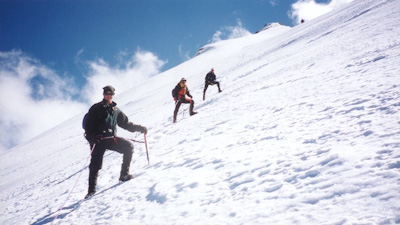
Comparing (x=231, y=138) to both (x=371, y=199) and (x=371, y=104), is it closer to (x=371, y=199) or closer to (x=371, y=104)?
(x=371, y=104)

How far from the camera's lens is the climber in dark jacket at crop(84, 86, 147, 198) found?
15.4 ft

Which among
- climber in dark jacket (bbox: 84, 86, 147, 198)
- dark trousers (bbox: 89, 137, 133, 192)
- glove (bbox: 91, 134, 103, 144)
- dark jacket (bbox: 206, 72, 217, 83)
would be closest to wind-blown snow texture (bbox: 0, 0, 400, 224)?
dark trousers (bbox: 89, 137, 133, 192)

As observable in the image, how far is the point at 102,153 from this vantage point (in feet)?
15.9

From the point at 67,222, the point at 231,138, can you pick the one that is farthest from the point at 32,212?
the point at 231,138

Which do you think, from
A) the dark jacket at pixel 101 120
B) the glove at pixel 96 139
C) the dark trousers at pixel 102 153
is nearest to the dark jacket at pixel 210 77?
the dark jacket at pixel 101 120

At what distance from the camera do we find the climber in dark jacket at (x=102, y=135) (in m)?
4.68

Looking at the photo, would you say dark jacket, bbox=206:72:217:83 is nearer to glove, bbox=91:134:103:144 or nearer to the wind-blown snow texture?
the wind-blown snow texture

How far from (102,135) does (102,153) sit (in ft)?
1.23

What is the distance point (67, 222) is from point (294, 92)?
20.8ft

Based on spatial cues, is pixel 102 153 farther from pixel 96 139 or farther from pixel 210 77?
pixel 210 77

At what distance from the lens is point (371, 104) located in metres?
4.42

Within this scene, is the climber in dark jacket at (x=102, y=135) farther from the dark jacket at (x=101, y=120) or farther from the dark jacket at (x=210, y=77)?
the dark jacket at (x=210, y=77)

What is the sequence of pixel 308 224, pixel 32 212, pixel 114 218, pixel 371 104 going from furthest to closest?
pixel 32 212
pixel 371 104
pixel 114 218
pixel 308 224

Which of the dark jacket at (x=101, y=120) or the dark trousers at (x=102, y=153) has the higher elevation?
the dark jacket at (x=101, y=120)
